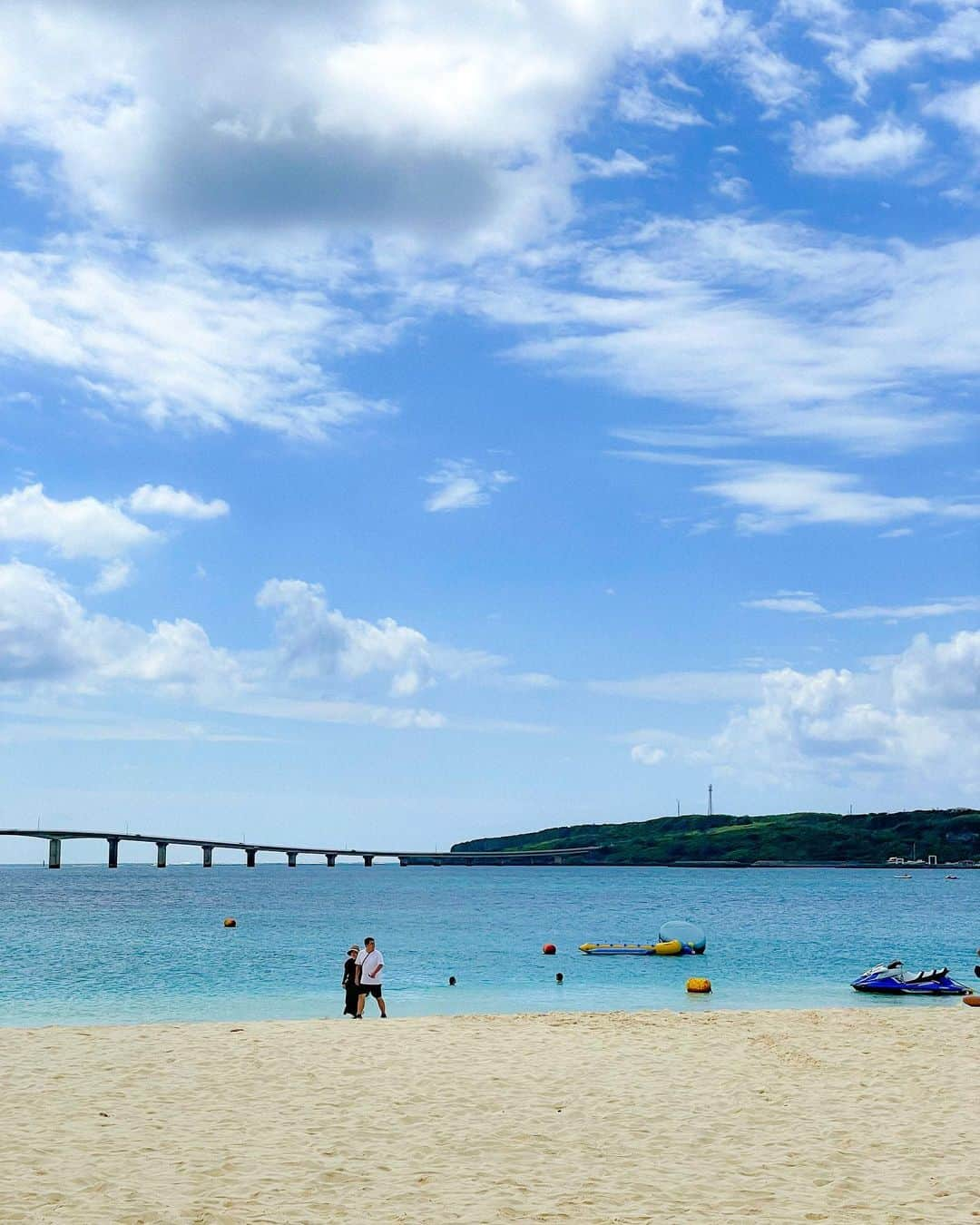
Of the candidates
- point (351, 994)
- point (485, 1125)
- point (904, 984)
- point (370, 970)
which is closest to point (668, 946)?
point (904, 984)

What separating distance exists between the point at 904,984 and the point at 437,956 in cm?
2538

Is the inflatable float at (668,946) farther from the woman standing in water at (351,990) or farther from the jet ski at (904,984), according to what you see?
the woman standing in water at (351,990)

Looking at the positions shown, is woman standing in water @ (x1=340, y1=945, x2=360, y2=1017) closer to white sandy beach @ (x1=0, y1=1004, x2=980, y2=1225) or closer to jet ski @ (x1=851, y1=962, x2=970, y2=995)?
white sandy beach @ (x1=0, y1=1004, x2=980, y2=1225)

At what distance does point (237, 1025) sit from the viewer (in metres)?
29.1

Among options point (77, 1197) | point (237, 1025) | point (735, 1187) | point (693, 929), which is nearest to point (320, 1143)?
point (77, 1197)

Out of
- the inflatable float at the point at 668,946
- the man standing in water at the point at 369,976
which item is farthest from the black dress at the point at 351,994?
the inflatable float at the point at 668,946

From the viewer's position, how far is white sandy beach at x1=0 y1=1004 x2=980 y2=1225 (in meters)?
13.8

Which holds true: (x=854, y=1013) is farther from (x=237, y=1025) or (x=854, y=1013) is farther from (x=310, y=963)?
(x=310, y=963)

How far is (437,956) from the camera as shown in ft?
198

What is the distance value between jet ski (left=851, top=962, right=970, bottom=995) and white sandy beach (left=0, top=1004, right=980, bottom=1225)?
1452 centimetres

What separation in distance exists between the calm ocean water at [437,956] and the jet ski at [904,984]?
101 cm

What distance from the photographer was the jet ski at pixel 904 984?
4222 centimetres

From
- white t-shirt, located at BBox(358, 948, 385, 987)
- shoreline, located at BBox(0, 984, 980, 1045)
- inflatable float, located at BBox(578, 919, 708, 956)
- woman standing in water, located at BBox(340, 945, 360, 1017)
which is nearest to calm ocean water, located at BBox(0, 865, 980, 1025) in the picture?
shoreline, located at BBox(0, 984, 980, 1045)

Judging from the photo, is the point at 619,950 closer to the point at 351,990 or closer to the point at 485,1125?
the point at 351,990
